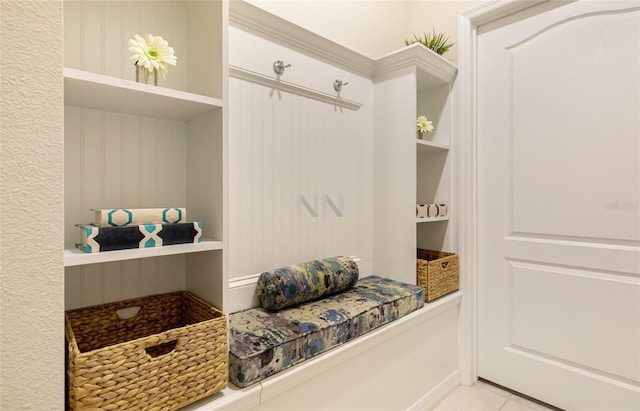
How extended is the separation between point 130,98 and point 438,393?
1.99 meters

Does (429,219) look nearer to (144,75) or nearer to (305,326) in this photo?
(305,326)

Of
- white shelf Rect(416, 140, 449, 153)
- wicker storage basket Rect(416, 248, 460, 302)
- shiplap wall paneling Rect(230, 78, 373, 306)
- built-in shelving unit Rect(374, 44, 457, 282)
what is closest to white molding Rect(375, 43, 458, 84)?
built-in shelving unit Rect(374, 44, 457, 282)

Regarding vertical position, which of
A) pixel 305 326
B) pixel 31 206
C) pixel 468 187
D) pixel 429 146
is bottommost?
pixel 305 326

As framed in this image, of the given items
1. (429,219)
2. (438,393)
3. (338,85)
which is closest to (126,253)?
(338,85)

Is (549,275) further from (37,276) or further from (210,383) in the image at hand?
(37,276)

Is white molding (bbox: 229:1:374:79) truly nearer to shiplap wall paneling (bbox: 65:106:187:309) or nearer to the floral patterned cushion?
shiplap wall paneling (bbox: 65:106:187:309)

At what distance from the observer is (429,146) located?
77.6 inches

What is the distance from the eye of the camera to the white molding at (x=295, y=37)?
Result: 55.1 inches

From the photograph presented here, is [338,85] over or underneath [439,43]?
underneath

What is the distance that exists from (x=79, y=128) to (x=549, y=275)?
2.17 meters

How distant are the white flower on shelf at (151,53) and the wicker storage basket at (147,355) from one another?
75cm

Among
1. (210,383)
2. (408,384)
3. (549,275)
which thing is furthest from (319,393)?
(549,275)

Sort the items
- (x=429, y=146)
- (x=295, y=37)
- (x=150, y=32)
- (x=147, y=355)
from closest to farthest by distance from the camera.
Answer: (x=147, y=355), (x=150, y=32), (x=295, y=37), (x=429, y=146)

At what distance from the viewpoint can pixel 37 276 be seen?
2.13 feet
